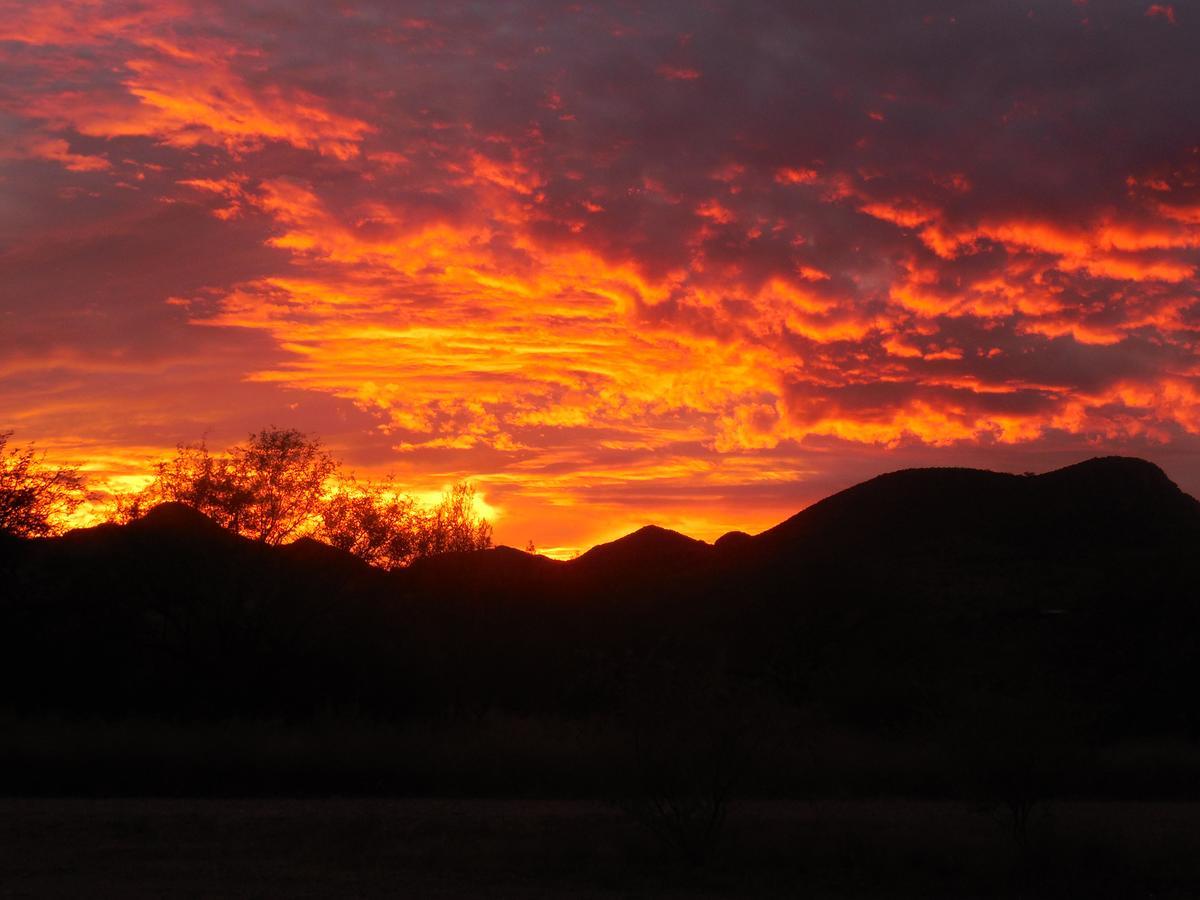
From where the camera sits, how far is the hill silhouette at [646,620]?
31.1m

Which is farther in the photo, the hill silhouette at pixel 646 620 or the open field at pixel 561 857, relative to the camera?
the hill silhouette at pixel 646 620

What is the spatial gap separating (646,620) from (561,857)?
4648cm

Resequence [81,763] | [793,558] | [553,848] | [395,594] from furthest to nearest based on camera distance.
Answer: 1. [793,558]
2. [395,594]
3. [81,763]
4. [553,848]

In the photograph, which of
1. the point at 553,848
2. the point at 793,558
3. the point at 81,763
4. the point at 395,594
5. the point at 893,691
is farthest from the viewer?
the point at 793,558

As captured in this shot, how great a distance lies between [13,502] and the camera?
31578mm

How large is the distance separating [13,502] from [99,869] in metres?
20.0

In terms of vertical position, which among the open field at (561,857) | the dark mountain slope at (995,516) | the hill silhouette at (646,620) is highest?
the dark mountain slope at (995,516)

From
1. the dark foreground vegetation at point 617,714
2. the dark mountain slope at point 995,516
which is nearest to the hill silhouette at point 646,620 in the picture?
the dark foreground vegetation at point 617,714

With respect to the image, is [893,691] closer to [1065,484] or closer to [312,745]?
[312,745]

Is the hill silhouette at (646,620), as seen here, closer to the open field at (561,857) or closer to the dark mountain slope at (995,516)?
the dark mountain slope at (995,516)

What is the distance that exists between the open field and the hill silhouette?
1941mm

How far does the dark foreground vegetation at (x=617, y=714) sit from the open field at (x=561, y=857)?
0.08 metres

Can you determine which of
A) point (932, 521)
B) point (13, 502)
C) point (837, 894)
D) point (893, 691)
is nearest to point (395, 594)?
point (13, 502)

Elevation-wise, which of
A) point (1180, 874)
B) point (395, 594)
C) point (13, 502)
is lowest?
point (1180, 874)
